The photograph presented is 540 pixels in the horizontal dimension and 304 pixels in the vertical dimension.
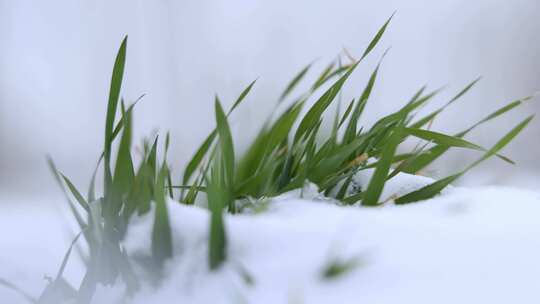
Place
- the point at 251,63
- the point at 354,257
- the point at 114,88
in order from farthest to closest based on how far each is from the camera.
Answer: the point at 251,63, the point at 114,88, the point at 354,257

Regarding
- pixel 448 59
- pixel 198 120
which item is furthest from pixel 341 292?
pixel 448 59

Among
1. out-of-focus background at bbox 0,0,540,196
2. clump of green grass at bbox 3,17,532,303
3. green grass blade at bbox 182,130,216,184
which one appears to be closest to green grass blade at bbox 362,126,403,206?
clump of green grass at bbox 3,17,532,303

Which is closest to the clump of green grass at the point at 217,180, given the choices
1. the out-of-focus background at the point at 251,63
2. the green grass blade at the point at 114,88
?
the green grass blade at the point at 114,88

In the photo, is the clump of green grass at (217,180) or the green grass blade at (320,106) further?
the green grass blade at (320,106)

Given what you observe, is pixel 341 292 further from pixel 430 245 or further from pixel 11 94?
pixel 11 94

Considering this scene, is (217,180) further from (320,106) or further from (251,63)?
(251,63)

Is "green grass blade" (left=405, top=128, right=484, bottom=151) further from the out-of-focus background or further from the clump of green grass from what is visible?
the out-of-focus background

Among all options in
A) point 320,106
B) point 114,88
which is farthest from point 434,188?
point 114,88

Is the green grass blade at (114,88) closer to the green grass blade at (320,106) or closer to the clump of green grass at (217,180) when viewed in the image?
the clump of green grass at (217,180)
